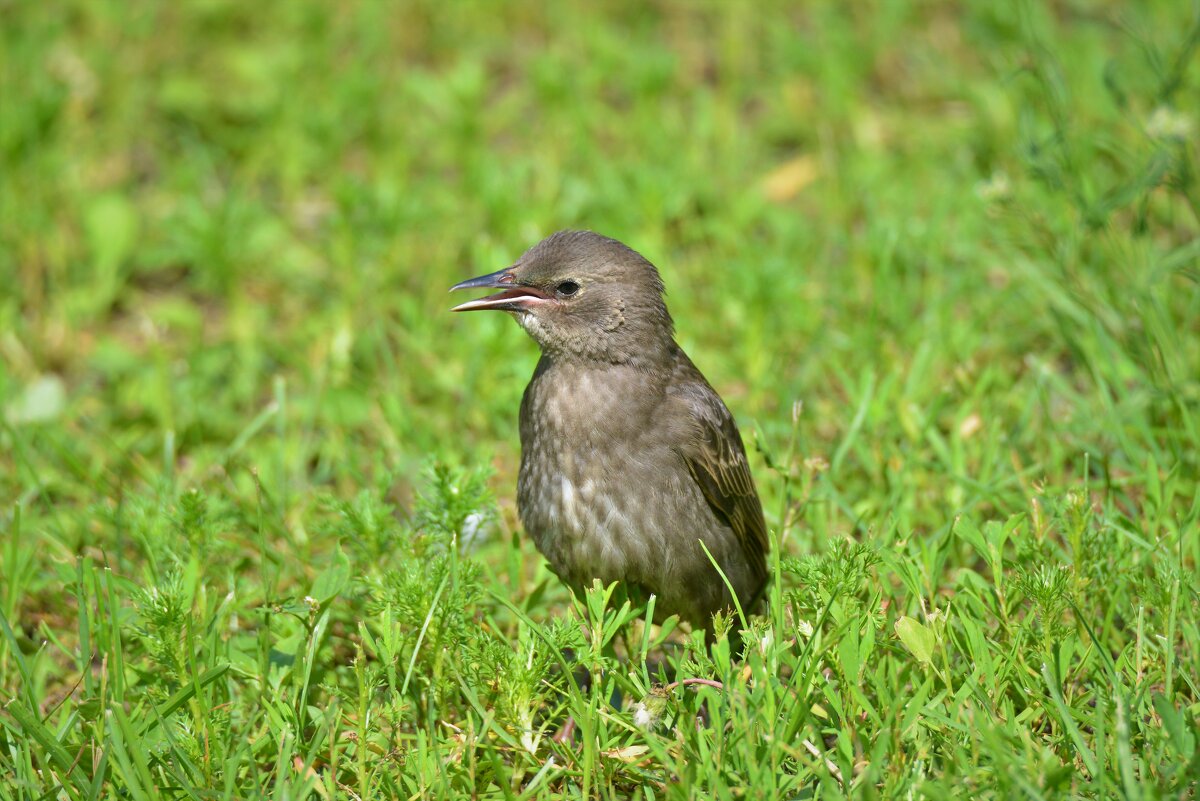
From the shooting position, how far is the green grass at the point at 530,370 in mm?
3311

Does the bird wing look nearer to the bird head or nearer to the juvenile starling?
the juvenile starling

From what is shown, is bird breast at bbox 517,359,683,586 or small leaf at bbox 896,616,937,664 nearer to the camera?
small leaf at bbox 896,616,937,664

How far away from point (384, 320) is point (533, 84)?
233 cm

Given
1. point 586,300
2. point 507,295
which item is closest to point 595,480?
point 586,300

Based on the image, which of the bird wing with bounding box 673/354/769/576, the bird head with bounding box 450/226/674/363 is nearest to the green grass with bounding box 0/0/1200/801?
the bird wing with bounding box 673/354/769/576

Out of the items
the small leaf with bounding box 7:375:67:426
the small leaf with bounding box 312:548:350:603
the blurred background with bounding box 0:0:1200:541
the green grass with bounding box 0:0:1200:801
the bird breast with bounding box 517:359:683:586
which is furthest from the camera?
the small leaf with bounding box 7:375:67:426

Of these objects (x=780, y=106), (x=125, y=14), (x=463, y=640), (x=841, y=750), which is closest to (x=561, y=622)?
(x=463, y=640)

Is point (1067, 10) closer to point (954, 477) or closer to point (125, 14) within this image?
point (954, 477)

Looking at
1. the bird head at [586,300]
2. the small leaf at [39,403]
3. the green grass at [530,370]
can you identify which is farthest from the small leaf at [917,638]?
the small leaf at [39,403]

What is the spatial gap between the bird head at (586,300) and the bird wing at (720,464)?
18 centimetres

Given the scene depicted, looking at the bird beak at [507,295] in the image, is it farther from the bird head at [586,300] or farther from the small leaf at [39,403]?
the small leaf at [39,403]

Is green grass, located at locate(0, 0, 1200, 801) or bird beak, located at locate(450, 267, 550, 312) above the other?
bird beak, located at locate(450, 267, 550, 312)

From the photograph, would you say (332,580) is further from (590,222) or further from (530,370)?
(590,222)

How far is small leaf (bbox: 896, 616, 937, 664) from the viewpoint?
334cm
